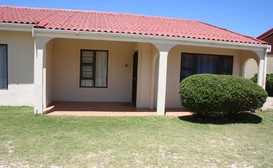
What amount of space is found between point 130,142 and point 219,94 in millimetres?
3789

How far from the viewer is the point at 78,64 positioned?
13.0 meters

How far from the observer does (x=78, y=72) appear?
13.0m

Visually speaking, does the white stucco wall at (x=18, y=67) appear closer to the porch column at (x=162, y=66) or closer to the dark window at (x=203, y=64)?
the porch column at (x=162, y=66)

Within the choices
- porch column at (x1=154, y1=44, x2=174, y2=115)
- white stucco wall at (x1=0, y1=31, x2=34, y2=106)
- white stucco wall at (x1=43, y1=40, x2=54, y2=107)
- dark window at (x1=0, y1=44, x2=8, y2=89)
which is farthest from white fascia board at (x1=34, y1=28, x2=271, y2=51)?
dark window at (x1=0, y1=44, x2=8, y2=89)

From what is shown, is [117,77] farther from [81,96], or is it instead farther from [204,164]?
[204,164]

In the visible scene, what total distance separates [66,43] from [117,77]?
9.87 feet

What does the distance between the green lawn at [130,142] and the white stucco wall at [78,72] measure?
3.73 m

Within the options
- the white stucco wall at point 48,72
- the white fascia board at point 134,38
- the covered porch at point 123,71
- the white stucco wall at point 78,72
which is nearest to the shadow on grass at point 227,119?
the covered porch at point 123,71

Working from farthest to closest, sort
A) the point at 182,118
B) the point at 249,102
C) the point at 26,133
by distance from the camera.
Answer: the point at 182,118 → the point at 249,102 → the point at 26,133

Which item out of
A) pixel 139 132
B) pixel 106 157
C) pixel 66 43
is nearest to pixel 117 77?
pixel 66 43

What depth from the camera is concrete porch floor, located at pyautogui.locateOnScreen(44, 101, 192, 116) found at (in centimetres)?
1014

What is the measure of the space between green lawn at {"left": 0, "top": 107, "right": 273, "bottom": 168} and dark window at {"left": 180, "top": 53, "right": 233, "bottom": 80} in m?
3.42

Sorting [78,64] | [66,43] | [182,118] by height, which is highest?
[66,43]

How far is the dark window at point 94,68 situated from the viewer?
1315cm
